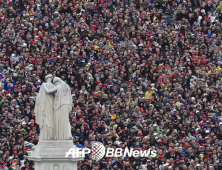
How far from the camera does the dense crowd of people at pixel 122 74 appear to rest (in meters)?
49.2

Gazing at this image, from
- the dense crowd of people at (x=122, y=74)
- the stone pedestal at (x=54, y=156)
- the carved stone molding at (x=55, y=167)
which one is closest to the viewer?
the stone pedestal at (x=54, y=156)

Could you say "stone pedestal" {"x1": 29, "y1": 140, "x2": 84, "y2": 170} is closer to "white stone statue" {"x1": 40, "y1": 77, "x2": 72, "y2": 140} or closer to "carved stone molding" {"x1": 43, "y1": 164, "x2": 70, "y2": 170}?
"carved stone molding" {"x1": 43, "y1": 164, "x2": 70, "y2": 170}

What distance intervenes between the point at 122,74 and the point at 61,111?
1542 cm

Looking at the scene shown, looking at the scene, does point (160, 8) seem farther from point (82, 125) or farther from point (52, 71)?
point (82, 125)

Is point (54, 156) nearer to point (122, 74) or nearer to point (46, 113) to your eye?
point (46, 113)

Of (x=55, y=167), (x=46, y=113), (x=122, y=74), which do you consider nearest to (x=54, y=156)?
(x=55, y=167)

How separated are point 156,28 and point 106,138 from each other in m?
11.7

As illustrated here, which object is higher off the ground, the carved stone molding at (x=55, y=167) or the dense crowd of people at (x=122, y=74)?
the dense crowd of people at (x=122, y=74)

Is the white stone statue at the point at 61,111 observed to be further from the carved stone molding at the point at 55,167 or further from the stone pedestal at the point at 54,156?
the carved stone molding at the point at 55,167

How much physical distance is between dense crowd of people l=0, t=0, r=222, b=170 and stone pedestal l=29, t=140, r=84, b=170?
6935 millimetres

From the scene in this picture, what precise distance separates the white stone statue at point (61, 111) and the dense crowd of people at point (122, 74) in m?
7.02

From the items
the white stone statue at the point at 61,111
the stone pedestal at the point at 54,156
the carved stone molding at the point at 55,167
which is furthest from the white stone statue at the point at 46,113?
the carved stone molding at the point at 55,167

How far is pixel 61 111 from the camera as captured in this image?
129 ft

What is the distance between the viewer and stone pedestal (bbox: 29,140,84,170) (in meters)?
39.1
